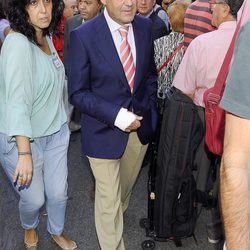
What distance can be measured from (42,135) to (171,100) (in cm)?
85

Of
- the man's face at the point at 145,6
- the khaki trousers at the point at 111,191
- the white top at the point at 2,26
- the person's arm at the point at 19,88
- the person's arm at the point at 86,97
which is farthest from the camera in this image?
the man's face at the point at 145,6

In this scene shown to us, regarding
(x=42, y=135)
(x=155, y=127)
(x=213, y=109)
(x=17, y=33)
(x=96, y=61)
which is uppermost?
(x=17, y=33)

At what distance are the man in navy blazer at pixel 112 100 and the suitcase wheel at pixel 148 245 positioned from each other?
0.83 feet

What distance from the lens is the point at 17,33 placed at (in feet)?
7.91

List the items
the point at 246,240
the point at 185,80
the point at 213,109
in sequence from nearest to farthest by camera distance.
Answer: the point at 246,240
the point at 213,109
the point at 185,80

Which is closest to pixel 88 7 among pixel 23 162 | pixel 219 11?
pixel 219 11

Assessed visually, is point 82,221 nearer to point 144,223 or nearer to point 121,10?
point 144,223

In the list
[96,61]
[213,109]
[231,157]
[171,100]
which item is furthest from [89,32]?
[231,157]

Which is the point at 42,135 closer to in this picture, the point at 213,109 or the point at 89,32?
the point at 89,32

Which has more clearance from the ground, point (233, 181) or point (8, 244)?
point (233, 181)

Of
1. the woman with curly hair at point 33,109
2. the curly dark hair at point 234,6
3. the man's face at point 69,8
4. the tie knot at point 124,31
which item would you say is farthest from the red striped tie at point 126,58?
the man's face at point 69,8

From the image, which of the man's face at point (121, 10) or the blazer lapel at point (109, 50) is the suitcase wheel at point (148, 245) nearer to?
the blazer lapel at point (109, 50)

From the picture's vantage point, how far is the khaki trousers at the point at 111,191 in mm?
2840

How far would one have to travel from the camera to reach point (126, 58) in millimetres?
2719
